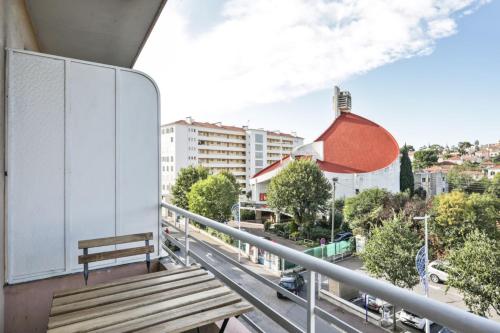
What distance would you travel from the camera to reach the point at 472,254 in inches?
470

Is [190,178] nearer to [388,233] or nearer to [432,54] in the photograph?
[388,233]

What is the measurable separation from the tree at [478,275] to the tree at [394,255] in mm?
1510

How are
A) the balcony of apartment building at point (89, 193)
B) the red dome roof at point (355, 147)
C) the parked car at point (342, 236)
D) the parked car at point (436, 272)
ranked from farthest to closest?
the red dome roof at point (355, 147) < the parked car at point (342, 236) < the parked car at point (436, 272) < the balcony of apartment building at point (89, 193)

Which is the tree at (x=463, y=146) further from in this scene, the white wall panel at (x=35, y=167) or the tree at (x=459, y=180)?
the white wall panel at (x=35, y=167)

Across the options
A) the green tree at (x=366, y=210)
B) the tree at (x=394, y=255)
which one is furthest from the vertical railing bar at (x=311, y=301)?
the green tree at (x=366, y=210)

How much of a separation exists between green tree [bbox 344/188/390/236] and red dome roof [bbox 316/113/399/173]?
310 inches

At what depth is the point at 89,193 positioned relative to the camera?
2.68 metres

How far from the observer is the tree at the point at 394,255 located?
12.9m

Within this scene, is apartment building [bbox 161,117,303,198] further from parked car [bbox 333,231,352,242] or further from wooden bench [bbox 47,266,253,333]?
wooden bench [bbox 47,266,253,333]

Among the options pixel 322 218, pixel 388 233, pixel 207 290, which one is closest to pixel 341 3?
pixel 322 218

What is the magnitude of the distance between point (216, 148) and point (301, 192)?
34.8 meters

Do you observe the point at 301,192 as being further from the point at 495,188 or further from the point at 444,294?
the point at 495,188

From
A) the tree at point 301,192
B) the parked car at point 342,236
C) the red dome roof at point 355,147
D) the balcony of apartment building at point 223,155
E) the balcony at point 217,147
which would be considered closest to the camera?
the parked car at point 342,236

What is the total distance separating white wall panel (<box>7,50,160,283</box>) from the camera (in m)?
2.35
